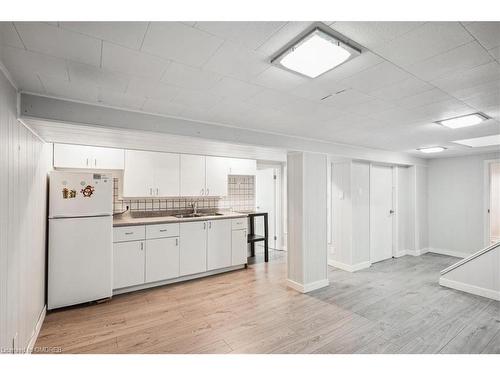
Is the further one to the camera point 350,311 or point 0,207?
point 350,311

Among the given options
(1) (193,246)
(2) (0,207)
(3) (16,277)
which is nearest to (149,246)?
(1) (193,246)

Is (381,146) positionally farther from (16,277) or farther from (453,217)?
(16,277)

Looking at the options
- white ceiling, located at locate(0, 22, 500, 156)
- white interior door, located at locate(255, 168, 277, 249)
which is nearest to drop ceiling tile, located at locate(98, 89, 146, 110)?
white ceiling, located at locate(0, 22, 500, 156)

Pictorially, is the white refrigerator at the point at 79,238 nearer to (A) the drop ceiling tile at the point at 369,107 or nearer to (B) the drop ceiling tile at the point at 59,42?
(B) the drop ceiling tile at the point at 59,42

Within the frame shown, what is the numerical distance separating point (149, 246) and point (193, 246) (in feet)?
2.21

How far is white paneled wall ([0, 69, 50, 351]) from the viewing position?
1549 millimetres

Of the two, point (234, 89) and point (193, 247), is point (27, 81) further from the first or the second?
point (193, 247)

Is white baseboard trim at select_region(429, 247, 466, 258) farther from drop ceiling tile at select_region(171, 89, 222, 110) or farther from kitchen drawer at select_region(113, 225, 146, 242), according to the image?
kitchen drawer at select_region(113, 225, 146, 242)

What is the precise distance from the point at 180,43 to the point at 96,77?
808mm

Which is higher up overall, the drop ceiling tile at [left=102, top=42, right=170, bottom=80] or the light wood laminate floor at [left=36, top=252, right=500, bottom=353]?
the drop ceiling tile at [left=102, top=42, right=170, bottom=80]

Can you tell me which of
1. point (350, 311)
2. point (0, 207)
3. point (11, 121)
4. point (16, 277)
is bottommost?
point (350, 311)

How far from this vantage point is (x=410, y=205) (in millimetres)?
5727

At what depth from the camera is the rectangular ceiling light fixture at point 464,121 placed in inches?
105

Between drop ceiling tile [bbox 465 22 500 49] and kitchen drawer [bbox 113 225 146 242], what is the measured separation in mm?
3763
